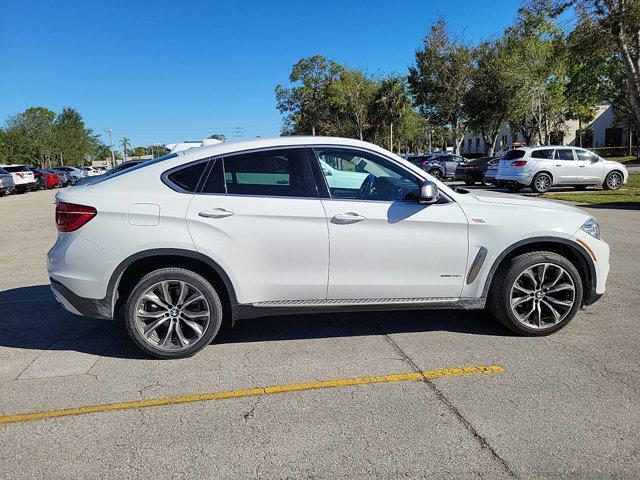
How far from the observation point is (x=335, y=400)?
10.8 feet

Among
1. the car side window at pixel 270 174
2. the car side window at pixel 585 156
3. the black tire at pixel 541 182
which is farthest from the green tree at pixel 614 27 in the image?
the car side window at pixel 270 174

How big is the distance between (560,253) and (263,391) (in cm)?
289

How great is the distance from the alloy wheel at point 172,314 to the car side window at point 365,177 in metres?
1.42

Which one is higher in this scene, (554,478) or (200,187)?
(200,187)

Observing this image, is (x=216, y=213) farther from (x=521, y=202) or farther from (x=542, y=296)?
(x=542, y=296)

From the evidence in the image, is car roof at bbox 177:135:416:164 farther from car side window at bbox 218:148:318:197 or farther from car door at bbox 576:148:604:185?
car door at bbox 576:148:604:185

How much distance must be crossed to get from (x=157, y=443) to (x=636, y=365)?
11.5 feet

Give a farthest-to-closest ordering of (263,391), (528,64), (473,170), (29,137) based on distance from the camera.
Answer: (29,137) → (528,64) → (473,170) → (263,391)

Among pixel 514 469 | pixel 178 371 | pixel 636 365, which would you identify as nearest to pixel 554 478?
pixel 514 469

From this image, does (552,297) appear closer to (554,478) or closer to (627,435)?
(627,435)

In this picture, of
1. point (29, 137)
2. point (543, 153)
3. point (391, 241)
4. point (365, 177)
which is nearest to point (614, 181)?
point (543, 153)

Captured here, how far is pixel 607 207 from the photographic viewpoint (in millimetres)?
13961

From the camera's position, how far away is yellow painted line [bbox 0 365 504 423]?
3174 millimetres

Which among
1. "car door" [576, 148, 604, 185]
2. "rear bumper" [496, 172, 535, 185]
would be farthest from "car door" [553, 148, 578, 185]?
"rear bumper" [496, 172, 535, 185]
